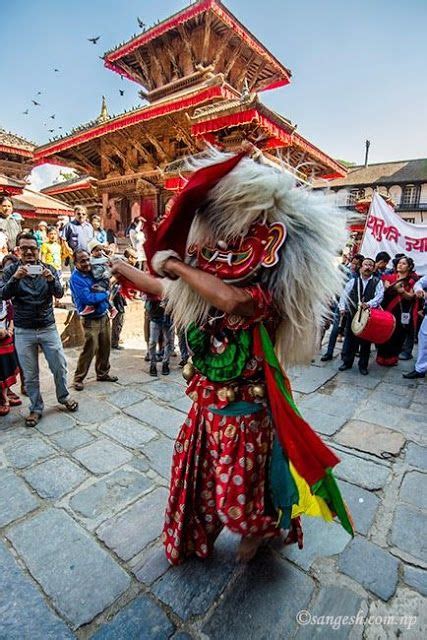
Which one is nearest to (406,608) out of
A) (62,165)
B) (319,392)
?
(319,392)

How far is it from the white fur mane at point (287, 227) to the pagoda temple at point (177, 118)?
6.31 metres

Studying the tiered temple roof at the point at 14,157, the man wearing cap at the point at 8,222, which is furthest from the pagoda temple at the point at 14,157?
the man wearing cap at the point at 8,222

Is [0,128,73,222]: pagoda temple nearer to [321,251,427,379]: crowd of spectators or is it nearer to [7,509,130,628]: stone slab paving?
[321,251,427,379]: crowd of spectators

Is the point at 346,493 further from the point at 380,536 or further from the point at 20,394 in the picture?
the point at 20,394

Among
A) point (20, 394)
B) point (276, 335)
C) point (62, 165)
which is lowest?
point (20, 394)

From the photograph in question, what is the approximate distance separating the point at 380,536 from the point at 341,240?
1.84 m

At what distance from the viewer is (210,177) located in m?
1.26

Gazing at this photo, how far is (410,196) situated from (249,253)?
113 ft

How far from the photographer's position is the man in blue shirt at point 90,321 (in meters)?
4.21

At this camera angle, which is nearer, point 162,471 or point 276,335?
point 276,335

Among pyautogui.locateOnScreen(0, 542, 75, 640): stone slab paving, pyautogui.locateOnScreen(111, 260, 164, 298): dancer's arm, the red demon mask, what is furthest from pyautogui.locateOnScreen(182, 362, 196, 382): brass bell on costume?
pyautogui.locateOnScreen(0, 542, 75, 640): stone slab paving

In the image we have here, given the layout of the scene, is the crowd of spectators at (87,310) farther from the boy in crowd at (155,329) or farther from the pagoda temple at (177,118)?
the pagoda temple at (177,118)

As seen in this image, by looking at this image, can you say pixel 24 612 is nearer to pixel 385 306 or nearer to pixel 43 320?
pixel 43 320

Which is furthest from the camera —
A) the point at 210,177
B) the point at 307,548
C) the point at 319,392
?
the point at 319,392
